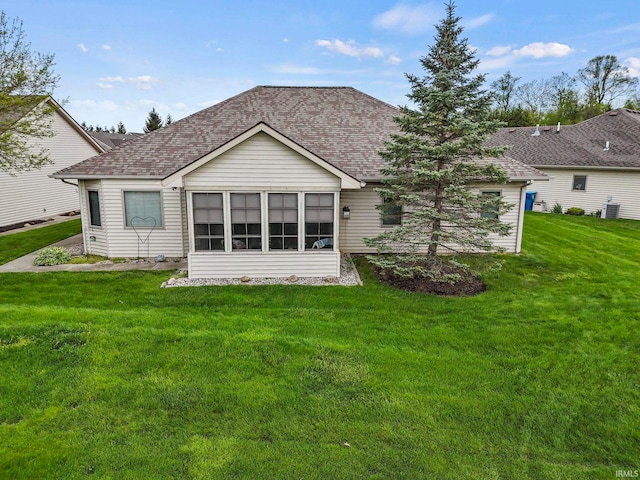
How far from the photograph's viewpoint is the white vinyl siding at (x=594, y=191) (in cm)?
2069

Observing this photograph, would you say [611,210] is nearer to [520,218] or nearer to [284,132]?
[520,218]

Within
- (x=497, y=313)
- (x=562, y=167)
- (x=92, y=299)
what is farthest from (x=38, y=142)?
(x=562, y=167)

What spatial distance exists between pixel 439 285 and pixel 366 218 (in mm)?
4082

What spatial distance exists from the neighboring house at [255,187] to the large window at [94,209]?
0.12 ft

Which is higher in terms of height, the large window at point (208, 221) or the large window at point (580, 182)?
the large window at point (580, 182)

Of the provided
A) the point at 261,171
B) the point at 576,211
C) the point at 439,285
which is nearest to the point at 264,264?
the point at 261,171

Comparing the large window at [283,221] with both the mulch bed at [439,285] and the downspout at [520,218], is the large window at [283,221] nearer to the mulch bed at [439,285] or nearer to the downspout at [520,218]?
the mulch bed at [439,285]

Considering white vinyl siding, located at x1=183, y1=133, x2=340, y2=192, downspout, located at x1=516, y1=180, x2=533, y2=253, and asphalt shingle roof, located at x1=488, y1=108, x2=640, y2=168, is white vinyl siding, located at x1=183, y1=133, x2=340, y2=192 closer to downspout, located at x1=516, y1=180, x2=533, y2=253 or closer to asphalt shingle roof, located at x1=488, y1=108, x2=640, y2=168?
downspout, located at x1=516, y1=180, x2=533, y2=253

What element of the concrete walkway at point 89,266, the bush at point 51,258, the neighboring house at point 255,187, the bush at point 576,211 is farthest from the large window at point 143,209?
the bush at point 576,211

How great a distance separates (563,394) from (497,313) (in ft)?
9.53

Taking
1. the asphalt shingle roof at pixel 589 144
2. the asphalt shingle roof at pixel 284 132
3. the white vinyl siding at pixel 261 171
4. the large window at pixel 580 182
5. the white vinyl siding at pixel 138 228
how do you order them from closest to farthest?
the white vinyl siding at pixel 261 171 < the white vinyl siding at pixel 138 228 < the asphalt shingle roof at pixel 284 132 < the asphalt shingle roof at pixel 589 144 < the large window at pixel 580 182

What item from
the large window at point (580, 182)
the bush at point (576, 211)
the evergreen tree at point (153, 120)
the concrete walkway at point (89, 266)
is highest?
the evergreen tree at point (153, 120)

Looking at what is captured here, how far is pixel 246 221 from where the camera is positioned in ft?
33.0

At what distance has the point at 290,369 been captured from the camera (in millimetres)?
6000
